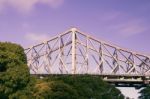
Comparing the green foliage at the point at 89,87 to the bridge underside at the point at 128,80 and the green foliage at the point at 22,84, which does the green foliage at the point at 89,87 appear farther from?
the bridge underside at the point at 128,80

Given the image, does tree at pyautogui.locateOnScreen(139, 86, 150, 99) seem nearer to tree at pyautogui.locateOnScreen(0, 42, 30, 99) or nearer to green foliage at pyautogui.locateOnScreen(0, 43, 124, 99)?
green foliage at pyautogui.locateOnScreen(0, 43, 124, 99)

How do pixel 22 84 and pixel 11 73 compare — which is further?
pixel 22 84

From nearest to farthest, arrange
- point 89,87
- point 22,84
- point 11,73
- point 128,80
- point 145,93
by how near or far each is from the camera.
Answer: point 11,73
point 22,84
point 89,87
point 145,93
point 128,80

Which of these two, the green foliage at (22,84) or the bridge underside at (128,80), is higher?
the bridge underside at (128,80)

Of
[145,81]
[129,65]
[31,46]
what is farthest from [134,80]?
[31,46]

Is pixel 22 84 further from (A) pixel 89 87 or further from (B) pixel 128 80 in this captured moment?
(B) pixel 128 80

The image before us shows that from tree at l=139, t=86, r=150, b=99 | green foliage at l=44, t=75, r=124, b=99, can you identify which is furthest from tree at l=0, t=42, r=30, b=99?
tree at l=139, t=86, r=150, b=99

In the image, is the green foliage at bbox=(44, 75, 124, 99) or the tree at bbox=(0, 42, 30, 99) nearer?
the tree at bbox=(0, 42, 30, 99)

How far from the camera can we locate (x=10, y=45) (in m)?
114

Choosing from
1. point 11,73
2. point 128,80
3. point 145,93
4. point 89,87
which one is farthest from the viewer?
point 128,80

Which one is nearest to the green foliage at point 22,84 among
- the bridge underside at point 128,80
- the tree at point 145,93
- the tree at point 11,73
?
the tree at point 11,73

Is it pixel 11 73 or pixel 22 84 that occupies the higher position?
pixel 11 73

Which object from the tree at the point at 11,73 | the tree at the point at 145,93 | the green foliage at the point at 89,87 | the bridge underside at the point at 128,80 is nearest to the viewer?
the tree at the point at 11,73

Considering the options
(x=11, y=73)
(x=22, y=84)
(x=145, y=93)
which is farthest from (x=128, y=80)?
(x=11, y=73)
